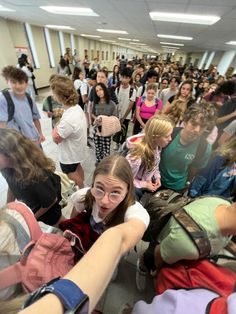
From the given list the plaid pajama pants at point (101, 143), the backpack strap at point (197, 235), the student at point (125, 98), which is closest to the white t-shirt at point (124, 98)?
the student at point (125, 98)

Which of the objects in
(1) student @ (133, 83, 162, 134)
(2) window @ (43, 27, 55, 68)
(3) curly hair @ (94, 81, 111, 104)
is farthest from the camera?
(2) window @ (43, 27, 55, 68)

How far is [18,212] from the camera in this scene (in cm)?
85

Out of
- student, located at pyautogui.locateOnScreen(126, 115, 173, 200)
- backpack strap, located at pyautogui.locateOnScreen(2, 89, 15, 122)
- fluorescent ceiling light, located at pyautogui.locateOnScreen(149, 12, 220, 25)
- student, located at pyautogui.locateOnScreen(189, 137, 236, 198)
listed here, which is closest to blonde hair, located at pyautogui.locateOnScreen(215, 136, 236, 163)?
student, located at pyautogui.locateOnScreen(189, 137, 236, 198)

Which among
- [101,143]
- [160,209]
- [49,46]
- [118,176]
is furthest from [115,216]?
[49,46]

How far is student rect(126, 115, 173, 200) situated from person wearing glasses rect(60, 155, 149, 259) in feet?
1.49

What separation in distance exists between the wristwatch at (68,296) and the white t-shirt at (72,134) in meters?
1.67

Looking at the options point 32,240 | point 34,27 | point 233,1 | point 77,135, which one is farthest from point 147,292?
point 34,27

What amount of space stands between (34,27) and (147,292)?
11.4 meters

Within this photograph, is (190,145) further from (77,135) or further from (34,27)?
(34,27)

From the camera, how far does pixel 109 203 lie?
39.3 inches

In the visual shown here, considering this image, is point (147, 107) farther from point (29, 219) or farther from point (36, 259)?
point (36, 259)

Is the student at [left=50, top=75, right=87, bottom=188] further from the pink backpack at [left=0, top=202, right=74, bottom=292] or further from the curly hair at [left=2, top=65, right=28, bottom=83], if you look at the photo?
the pink backpack at [left=0, top=202, right=74, bottom=292]

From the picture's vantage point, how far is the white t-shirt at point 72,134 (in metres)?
1.94

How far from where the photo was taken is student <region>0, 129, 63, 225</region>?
4.21 ft
